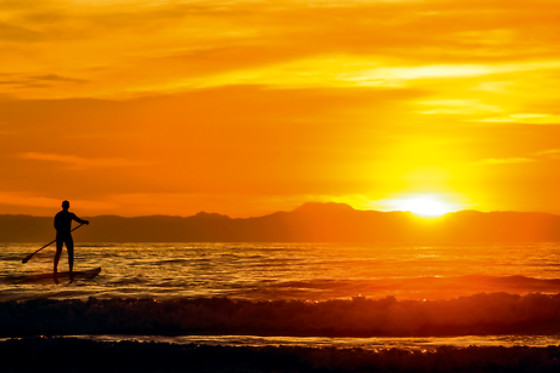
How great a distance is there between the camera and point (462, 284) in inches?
1209

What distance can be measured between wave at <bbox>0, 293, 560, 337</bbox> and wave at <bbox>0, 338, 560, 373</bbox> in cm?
342

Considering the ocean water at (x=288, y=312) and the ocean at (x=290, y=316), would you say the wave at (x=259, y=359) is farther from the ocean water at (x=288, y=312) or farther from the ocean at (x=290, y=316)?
the ocean water at (x=288, y=312)

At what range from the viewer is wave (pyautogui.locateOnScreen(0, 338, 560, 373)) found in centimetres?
1593

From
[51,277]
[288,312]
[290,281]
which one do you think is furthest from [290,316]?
[51,277]

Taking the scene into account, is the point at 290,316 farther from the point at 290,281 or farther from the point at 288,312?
the point at 290,281

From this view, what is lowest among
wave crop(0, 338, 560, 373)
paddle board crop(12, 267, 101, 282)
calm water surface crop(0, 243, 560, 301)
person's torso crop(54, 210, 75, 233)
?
wave crop(0, 338, 560, 373)

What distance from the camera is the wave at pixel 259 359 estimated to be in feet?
52.3

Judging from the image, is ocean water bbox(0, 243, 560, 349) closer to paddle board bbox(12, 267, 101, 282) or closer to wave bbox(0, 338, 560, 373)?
paddle board bbox(12, 267, 101, 282)

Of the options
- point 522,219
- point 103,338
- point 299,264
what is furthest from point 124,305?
point 522,219

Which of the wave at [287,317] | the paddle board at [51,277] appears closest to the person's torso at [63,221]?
the paddle board at [51,277]

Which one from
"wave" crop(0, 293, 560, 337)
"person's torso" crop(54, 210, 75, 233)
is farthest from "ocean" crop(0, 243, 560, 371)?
A: "person's torso" crop(54, 210, 75, 233)

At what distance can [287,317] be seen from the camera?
2203cm

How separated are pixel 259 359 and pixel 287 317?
5659 millimetres

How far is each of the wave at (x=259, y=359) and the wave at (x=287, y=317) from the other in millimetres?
3424
